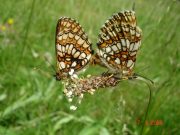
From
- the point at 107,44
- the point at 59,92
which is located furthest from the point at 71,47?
the point at 59,92

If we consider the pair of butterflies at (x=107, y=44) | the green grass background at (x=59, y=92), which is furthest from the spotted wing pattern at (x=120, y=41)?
the green grass background at (x=59, y=92)

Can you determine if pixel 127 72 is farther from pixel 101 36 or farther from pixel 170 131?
pixel 170 131

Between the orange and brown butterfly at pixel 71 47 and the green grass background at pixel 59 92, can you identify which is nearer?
the orange and brown butterfly at pixel 71 47

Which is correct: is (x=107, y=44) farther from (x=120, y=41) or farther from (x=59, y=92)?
(x=59, y=92)

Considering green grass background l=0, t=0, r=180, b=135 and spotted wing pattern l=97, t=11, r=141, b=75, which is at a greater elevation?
spotted wing pattern l=97, t=11, r=141, b=75

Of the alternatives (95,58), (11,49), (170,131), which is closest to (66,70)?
(95,58)

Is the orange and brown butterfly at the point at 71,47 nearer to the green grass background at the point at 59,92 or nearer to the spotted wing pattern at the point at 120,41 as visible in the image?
the spotted wing pattern at the point at 120,41

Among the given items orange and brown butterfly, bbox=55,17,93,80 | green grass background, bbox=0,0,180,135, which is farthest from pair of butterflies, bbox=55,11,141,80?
green grass background, bbox=0,0,180,135

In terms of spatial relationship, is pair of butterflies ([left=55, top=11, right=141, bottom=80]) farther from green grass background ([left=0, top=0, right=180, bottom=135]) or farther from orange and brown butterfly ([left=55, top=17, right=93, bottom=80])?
green grass background ([left=0, top=0, right=180, bottom=135])
